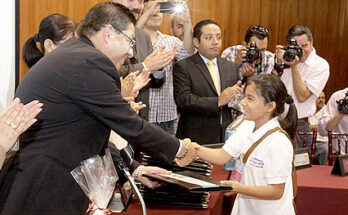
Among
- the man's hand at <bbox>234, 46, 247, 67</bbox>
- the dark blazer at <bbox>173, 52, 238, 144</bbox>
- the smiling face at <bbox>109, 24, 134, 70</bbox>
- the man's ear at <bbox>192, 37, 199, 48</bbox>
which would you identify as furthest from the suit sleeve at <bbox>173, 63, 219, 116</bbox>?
the smiling face at <bbox>109, 24, 134, 70</bbox>

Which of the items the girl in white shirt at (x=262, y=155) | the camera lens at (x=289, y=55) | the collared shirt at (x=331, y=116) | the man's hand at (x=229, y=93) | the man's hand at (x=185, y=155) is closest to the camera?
the man's hand at (x=185, y=155)

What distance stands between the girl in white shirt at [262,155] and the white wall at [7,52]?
1.08m

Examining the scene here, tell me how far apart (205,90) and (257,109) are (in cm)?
140

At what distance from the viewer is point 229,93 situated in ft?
11.3

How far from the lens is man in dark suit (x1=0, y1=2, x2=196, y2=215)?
1561mm

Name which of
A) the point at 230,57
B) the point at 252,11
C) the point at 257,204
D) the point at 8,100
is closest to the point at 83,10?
the point at 230,57

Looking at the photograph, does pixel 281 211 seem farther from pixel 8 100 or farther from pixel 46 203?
pixel 8 100

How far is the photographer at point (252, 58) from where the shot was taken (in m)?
3.84

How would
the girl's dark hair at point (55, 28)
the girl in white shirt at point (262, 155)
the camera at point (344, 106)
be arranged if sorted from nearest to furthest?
the girl in white shirt at point (262, 155) < the girl's dark hair at point (55, 28) < the camera at point (344, 106)

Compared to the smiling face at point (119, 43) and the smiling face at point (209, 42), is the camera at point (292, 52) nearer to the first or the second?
the smiling face at point (209, 42)

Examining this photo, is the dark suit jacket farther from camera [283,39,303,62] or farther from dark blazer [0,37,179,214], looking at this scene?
dark blazer [0,37,179,214]

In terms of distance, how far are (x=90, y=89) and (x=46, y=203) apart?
1.30ft

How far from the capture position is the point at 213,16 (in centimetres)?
586

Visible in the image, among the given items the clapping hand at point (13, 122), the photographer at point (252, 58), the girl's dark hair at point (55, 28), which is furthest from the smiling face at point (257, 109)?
the photographer at point (252, 58)
